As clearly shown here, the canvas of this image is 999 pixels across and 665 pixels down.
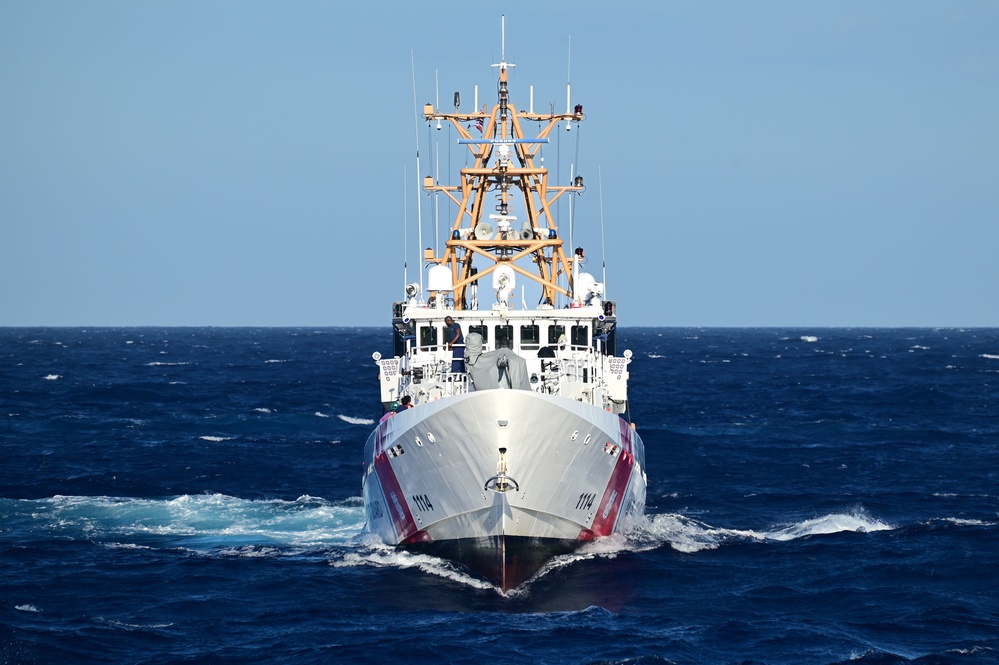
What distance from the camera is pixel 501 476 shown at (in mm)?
24812

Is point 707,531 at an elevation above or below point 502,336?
below

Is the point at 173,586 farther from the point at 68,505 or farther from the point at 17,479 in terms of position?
the point at 17,479

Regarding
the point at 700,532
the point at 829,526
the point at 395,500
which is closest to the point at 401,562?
the point at 395,500

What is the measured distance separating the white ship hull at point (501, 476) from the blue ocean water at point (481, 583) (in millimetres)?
718

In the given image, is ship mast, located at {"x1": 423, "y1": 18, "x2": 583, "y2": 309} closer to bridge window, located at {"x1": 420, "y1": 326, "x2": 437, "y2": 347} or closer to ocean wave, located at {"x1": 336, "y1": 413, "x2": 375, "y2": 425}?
bridge window, located at {"x1": 420, "y1": 326, "x2": 437, "y2": 347}

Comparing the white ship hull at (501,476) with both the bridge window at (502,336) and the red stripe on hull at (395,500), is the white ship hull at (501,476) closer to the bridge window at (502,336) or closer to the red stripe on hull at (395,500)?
the red stripe on hull at (395,500)

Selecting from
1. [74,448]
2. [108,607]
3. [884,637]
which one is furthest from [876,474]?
[74,448]

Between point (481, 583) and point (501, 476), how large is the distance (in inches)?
108

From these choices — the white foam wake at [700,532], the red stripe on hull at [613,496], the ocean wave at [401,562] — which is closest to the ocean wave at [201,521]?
the ocean wave at [401,562]

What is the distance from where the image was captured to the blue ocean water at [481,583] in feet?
72.5

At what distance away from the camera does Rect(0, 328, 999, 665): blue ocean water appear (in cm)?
2209

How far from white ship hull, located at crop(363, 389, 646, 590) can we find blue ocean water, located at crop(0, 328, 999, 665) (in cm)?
72

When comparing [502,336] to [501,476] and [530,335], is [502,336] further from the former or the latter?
[501,476]

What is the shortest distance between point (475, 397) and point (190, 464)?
2463 centimetres
